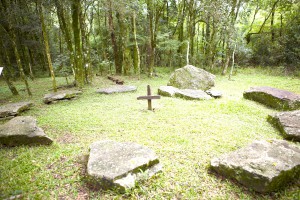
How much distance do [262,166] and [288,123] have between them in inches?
117

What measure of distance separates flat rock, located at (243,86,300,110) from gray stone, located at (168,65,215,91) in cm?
274

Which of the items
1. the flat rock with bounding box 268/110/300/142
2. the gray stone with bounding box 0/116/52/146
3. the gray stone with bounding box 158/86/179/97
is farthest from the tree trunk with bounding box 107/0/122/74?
the flat rock with bounding box 268/110/300/142

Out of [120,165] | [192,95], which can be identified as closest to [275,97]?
[192,95]

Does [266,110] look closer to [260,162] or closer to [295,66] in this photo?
[260,162]

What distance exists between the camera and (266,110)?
7.13 metres

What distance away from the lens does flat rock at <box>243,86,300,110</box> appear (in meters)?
6.80

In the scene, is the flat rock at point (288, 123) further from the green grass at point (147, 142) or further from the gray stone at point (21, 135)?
the gray stone at point (21, 135)

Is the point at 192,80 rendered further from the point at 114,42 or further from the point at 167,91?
the point at 114,42

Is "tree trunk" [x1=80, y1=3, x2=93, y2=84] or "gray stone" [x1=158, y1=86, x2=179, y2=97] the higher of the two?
"tree trunk" [x1=80, y1=3, x2=93, y2=84]

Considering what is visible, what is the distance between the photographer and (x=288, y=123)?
5203 millimetres

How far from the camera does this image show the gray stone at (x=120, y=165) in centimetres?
298

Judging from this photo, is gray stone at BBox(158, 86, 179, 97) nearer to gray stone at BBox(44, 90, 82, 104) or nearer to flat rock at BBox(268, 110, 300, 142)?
flat rock at BBox(268, 110, 300, 142)

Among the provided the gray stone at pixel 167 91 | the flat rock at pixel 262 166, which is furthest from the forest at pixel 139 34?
the flat rock at pixel 262 166

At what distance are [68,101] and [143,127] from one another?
5043mm
